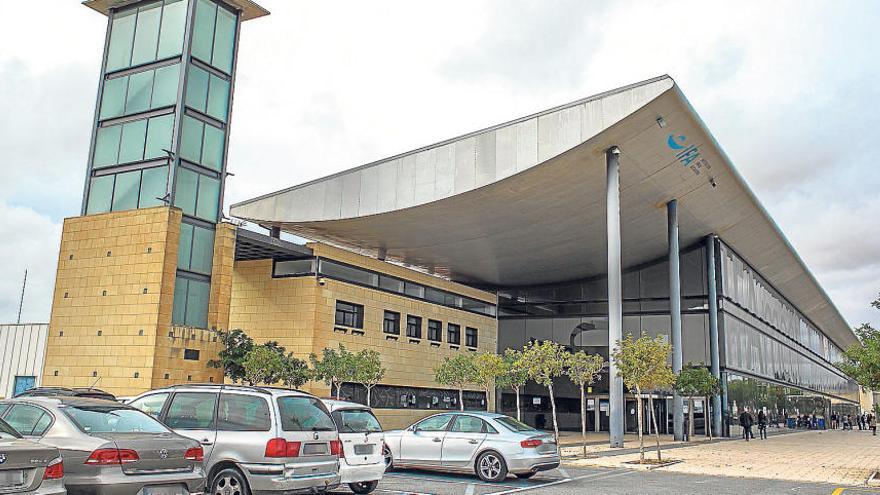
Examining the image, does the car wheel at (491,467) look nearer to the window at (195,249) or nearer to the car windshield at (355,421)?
the car windshield at (355,421)

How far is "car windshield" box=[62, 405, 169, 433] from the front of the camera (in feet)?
26.1

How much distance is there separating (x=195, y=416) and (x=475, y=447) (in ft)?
20.5

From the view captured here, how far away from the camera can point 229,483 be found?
928cm

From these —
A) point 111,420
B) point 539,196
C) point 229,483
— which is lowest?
point 229,483

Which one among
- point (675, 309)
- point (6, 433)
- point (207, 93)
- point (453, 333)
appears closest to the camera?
point (6, 433)

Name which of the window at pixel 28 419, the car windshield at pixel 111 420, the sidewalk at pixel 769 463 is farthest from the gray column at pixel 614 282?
the window at pixel 28 419

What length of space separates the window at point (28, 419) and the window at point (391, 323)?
22.6m

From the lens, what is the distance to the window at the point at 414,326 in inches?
1280

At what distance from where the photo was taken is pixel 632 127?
2553cm

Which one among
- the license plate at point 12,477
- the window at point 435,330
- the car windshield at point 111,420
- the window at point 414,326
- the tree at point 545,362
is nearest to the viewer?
the license plate at point 12,477

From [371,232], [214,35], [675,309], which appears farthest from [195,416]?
[675,309]

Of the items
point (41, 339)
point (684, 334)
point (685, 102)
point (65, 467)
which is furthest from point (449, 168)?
point (65, 467)

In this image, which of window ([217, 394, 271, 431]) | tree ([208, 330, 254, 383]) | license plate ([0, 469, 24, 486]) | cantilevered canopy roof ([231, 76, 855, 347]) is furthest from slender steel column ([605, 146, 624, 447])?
license plate ([0, 469, 24, 486])

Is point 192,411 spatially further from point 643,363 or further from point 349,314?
point 349,314
